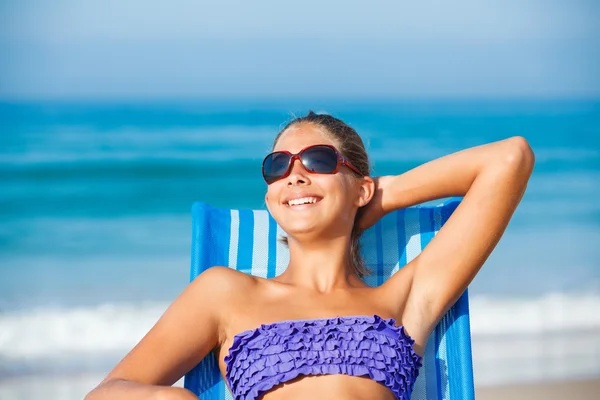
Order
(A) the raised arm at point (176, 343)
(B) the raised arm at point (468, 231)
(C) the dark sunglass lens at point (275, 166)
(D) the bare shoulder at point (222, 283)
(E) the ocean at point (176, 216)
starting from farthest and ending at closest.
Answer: (E) the ocean at point (176, 216) → (C) the dark sunglass lens at point (275, 166) → (B) the raised arm at point (468, 231) → (D) the bare shoulder at point (222, 283) → (A) the raised arm at point (176, 343)

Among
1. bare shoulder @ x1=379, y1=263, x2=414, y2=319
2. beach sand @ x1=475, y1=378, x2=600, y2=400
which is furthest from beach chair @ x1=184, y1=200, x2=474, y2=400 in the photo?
beach sand @ x1=475, y1=378, x2=600, y2=400

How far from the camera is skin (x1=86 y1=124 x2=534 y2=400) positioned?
269 centimetres

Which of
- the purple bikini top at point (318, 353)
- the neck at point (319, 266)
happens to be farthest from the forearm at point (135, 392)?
the neck at point (319, 266)

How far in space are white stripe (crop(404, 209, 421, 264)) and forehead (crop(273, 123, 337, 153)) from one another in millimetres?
630

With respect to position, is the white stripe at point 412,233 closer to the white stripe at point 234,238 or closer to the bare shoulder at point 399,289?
the bare shoulder at point 399,289

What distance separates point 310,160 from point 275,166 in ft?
0.45

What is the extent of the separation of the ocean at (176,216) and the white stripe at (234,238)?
60cm

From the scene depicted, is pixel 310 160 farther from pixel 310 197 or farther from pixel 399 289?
pixel 399 289

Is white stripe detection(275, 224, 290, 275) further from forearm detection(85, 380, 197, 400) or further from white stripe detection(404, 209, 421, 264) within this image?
forearm detection(85, 380, 197, 400)

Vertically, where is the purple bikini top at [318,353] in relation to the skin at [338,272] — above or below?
below

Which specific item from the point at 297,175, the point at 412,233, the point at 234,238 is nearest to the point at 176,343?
the point at 297,175

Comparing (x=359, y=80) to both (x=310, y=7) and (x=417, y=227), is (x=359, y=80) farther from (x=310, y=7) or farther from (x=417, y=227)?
(x=417, y=227)

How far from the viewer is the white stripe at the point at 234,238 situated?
344 cm

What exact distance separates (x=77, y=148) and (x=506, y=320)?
6723mm
